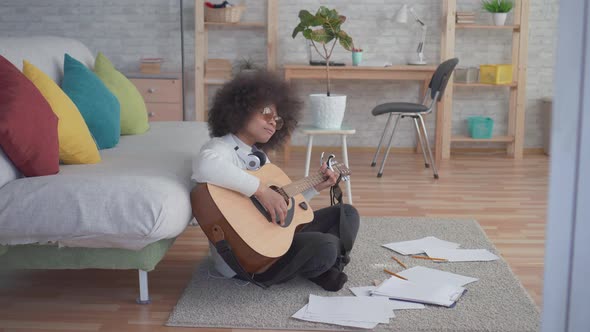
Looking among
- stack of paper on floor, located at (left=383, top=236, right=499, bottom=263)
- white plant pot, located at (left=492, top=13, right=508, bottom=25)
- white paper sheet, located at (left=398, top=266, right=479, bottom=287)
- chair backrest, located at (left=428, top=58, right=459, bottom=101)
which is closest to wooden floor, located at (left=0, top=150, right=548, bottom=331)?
stack of paper on floor, located at (left=383, top=236, right=499, bottom=263)

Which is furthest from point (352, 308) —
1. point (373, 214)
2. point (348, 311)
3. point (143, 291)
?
point (373, 214)

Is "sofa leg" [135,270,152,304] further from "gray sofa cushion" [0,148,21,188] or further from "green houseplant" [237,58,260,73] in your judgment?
"green houseplant" [237,58,260,73]

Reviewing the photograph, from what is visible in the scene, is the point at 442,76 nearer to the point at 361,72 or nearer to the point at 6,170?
the point at 361,72

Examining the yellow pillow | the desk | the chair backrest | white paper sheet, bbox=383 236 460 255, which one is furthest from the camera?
the desk

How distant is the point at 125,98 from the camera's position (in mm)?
3855

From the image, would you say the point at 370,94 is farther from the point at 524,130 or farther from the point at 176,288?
the point at 176,288

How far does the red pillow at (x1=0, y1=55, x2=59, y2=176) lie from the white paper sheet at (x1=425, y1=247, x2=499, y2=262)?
1582 mm

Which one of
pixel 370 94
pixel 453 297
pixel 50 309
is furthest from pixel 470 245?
pixel 370 94

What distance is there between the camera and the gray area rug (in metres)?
2.41

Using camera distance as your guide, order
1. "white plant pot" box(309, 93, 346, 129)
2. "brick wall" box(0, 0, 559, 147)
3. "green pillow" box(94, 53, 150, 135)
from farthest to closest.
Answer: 1. "brick wall" box(0, 0, 559, 147)
2. "white plant pot" box(309, 93, 346, 129)
3. "green pillow" box(94, 53, 150, 135)

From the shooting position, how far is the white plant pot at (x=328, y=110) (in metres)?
4.14

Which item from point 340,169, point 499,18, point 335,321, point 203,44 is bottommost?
point 335,321

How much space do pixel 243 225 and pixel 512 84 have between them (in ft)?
12.9

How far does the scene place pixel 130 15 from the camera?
6145 mm
